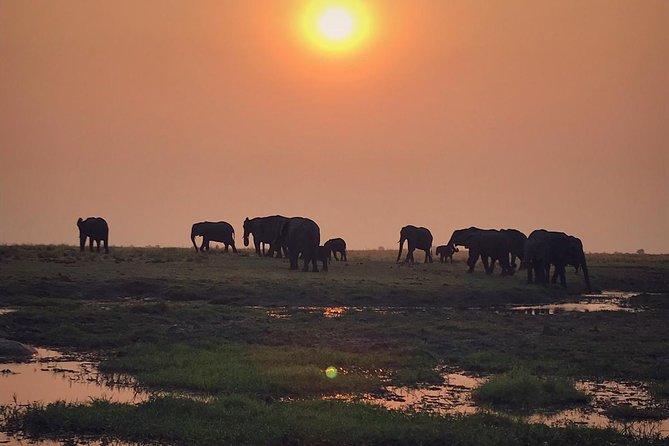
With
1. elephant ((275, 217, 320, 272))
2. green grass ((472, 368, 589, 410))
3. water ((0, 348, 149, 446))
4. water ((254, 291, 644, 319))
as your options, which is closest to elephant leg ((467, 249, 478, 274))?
water ((254, 291, 644, 319))

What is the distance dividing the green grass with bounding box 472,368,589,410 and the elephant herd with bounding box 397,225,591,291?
24.0 metres

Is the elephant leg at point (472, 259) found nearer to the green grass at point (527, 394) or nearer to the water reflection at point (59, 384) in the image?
the water reflection at point (59, 384)

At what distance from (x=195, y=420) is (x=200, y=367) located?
4.78 meters

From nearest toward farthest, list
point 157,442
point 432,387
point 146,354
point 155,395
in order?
point 157,442, point 155,395, point 432,387, point 146,354

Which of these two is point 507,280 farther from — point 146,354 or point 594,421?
point 594,421

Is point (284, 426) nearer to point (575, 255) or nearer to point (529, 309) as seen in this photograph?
point (529, 309)

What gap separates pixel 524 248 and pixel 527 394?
28403mm

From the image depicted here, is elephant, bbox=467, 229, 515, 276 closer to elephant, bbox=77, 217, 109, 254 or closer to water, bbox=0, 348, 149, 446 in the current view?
elephant, bbox=77, 217, 109, 254

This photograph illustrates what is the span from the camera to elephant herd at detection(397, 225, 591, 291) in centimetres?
4109

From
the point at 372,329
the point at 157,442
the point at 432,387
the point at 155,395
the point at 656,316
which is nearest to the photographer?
the point at 157,442

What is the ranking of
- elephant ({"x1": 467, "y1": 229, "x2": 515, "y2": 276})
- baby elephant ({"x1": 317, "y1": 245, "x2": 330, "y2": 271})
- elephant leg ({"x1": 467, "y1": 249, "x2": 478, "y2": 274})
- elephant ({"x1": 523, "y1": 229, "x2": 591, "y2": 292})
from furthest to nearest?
elephant leg ({"x1": 467, "y1": 249, "x2": 478, "y2": 274}), elephant ({"x1": 467, "y1": 229, "x2": 515, "y2": 276}), baby elephant ({"x1": 317, "y1": 245, "x2": 330, "y2": 271}), elephant ({"x1": 523, "y1": 229, "x2": 591, "y2": 292})

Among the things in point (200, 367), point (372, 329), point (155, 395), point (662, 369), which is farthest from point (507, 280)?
point (155, 395)

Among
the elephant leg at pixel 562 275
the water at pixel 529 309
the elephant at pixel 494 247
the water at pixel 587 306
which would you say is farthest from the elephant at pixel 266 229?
the water at pixel 529 309

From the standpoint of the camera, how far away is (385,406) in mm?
15820
